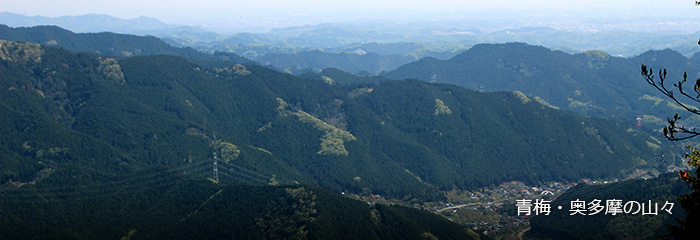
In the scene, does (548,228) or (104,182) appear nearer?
(548,228)

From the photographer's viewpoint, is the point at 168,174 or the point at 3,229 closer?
the point at 3,229

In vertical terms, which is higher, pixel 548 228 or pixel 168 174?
pixel 168 174

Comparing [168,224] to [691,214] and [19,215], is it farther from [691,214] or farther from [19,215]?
[691,214]

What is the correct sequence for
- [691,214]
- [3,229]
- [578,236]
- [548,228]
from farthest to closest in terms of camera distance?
1. [548,228]
2. [578,236]
3. [3,229]
4. [691,214]

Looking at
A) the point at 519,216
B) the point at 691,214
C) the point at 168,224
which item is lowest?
the point at 519,216

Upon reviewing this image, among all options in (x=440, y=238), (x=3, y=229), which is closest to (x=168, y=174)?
(x=3, y=229)

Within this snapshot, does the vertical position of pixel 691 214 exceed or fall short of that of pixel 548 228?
it exceeds it

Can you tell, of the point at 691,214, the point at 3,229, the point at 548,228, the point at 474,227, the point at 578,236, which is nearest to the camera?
the point at 691,214

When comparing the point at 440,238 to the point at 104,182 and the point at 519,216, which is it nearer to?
the point at 519,216

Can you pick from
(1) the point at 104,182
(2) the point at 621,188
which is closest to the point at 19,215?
(1) the point at 104,182
